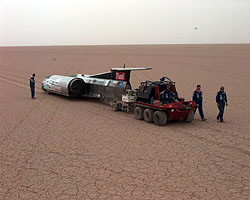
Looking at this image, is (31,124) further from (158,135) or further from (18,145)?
(158,135)

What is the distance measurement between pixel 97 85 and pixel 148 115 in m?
5.15

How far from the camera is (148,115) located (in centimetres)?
1334

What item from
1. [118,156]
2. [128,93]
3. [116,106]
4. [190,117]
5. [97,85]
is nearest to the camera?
[118,156]

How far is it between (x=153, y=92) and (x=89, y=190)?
6.93 m

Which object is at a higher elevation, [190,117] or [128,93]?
[128,93]

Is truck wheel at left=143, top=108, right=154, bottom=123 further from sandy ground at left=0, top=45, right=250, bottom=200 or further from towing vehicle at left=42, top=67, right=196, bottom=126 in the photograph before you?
sandy ground at left=0, top=45, right=250, bottom=200

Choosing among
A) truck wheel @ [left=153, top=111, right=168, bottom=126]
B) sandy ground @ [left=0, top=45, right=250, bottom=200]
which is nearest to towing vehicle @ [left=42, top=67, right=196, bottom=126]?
truck wheel @ [left=153, top=111, right=168, bottom=126]

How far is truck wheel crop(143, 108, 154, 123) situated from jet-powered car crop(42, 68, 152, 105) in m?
2.42

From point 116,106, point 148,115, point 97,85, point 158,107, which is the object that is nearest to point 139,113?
point 148,115

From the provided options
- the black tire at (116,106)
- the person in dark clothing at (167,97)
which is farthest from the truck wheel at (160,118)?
the black tire at (116,106)

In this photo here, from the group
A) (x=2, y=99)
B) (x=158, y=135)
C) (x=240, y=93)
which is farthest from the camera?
(x=240, y=93)

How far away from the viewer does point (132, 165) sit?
887 centimetres

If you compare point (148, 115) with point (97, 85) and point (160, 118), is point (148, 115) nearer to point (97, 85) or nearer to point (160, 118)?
point (160, 118)

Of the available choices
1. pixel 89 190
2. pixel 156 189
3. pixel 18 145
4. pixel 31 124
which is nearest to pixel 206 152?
pixel 156 189
